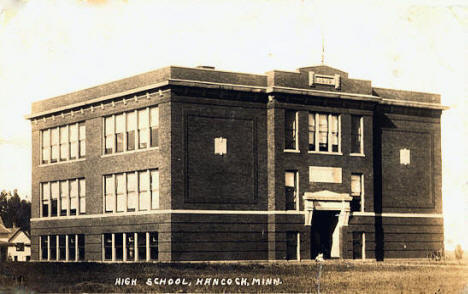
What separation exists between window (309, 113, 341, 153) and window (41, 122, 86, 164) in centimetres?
1271

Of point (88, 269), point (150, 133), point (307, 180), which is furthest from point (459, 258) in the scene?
point (88, 269)

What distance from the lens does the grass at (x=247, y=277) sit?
32.4 m

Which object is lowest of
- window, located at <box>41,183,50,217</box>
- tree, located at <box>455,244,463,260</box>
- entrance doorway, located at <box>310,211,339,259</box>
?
tree, located at <box>455,244,463,260</box>

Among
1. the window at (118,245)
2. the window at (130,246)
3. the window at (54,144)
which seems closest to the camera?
the window at (130,246)

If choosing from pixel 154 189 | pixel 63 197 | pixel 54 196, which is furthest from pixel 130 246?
pixel 54 196

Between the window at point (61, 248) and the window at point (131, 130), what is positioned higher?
the window at point (131, 130)

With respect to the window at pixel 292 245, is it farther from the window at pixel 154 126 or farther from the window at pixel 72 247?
the window at pixel 72 247

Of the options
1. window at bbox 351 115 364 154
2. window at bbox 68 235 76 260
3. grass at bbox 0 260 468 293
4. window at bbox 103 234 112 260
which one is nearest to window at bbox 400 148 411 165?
window at bbox 351 115 364 154

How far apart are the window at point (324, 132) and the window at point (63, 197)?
1309cm

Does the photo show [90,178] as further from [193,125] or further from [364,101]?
[364,101]

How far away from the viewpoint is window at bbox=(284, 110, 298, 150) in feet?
160

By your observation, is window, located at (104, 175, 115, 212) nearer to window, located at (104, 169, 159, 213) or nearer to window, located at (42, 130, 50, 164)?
window, located at (104, 169, 159, 213)

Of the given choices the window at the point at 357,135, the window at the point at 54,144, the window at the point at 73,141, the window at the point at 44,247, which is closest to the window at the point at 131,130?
the window at the point at 73,141

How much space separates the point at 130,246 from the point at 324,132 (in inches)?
456
